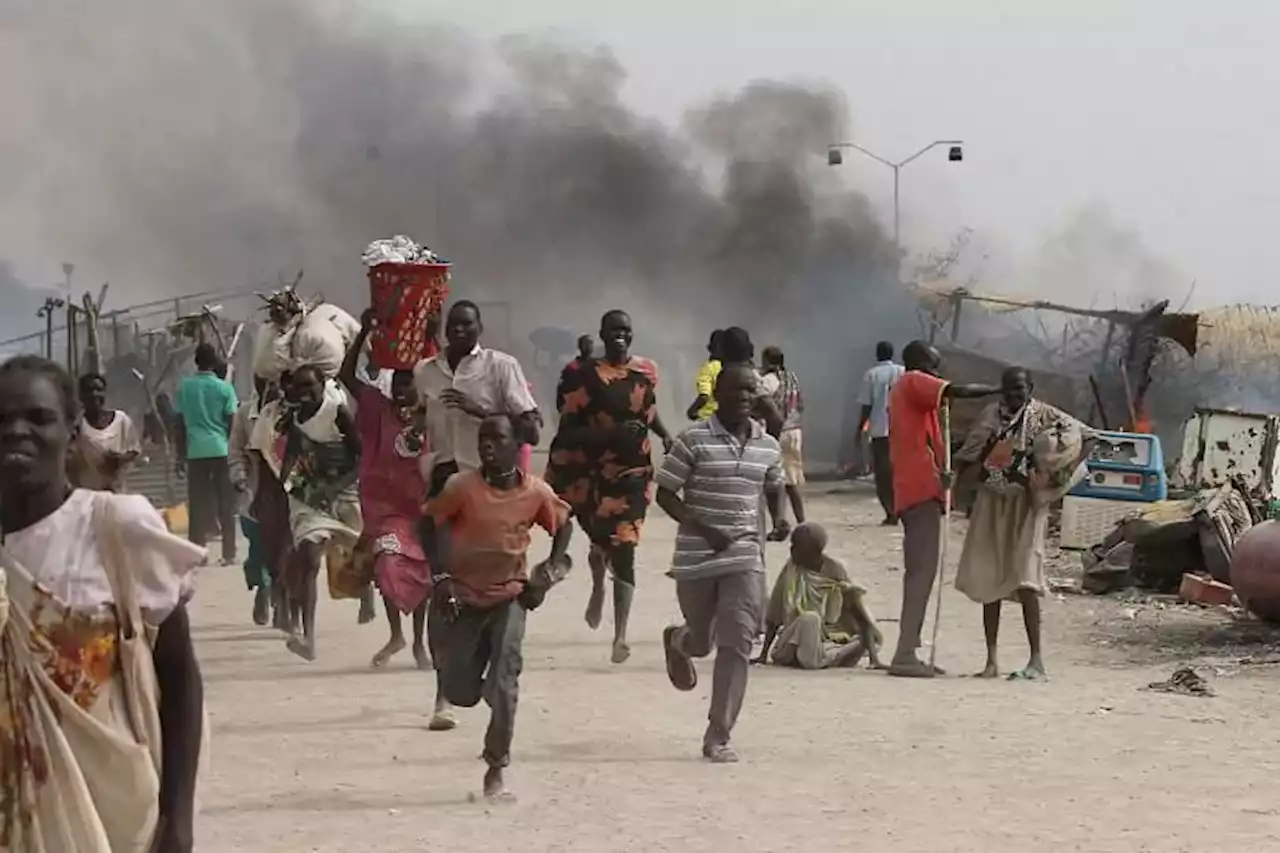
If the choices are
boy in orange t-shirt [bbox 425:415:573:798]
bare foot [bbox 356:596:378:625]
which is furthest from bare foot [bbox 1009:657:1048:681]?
bare foot [bbox 356:596:378:625]

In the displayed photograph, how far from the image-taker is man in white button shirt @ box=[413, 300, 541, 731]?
7.38m

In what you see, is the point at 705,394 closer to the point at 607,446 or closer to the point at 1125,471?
the point at 607,446

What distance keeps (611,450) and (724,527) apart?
7.94ft

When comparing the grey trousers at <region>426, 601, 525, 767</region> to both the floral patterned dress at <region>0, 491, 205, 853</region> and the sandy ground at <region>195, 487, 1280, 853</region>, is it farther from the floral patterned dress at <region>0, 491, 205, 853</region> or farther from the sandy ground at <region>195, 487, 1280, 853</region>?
the floral patterned dress at <region>0, 491, 205, 853</region>

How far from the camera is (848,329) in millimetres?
32562

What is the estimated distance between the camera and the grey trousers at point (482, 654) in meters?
5.85

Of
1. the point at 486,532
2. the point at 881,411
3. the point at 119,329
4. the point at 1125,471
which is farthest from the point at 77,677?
the point at 119,329

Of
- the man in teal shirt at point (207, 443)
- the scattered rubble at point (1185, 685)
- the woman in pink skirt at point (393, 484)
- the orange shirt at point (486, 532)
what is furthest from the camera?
the man in teal shirt at point (207, 443)

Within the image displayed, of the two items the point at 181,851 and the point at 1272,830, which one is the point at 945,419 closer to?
the point at 1272,830

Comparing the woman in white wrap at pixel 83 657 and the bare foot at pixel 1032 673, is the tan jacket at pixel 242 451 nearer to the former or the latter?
the bare foot at pixel 1032 673

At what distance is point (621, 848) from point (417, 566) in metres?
3.26

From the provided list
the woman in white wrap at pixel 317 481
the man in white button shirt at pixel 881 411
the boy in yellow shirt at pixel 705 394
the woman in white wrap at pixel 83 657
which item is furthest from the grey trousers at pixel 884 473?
the woman in white wrap at pixel 83 657

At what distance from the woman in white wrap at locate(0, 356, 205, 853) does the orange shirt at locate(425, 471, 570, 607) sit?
324 cm

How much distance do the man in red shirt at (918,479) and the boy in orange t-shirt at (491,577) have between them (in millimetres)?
3048
